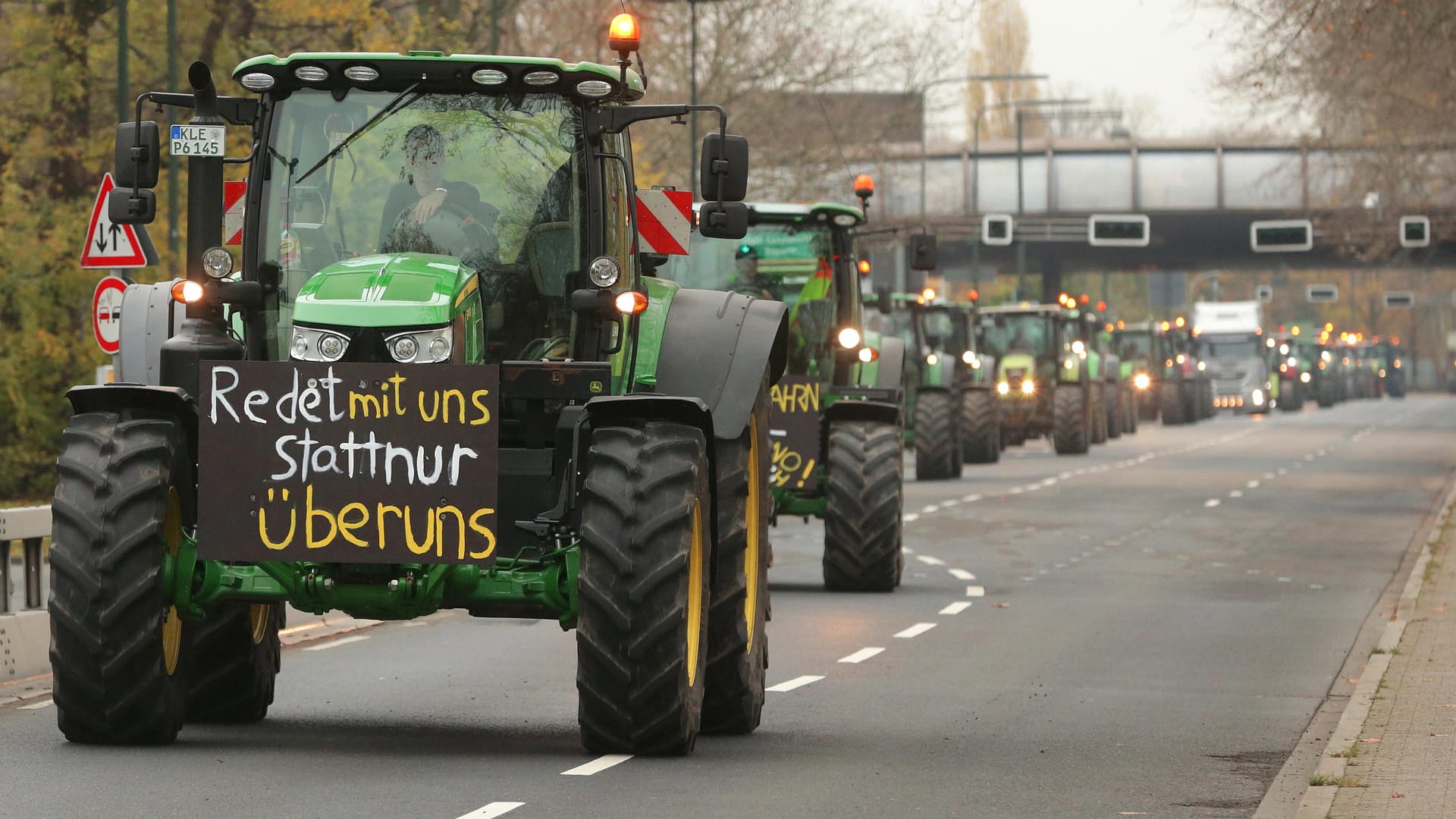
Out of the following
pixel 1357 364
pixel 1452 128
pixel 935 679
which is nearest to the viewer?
pixel 935 679

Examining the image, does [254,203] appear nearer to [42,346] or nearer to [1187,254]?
[42,346]

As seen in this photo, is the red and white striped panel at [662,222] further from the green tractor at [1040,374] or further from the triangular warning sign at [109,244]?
the green tractor at [1040,374]

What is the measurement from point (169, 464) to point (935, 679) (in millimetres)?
5273

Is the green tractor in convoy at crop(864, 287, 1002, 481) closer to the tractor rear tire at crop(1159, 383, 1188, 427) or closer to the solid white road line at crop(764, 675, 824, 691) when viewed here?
the solid white road line at crop(764, 675, 824, 691)

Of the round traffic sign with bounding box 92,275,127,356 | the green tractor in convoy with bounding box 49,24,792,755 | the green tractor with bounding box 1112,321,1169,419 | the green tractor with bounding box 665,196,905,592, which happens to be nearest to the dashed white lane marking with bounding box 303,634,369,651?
the green tractor with bounding box 665,196,905,592

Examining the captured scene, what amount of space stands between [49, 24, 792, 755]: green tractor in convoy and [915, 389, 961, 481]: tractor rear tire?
25405 millimetres

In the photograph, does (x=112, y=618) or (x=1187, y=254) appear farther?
(x=1187, y=254)

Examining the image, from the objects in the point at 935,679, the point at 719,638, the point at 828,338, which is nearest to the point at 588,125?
the point at 719,638

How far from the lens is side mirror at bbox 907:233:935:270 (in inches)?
901

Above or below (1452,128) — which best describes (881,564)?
below

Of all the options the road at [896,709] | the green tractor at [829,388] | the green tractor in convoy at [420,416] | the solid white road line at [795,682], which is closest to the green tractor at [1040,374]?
the road at [896,709]

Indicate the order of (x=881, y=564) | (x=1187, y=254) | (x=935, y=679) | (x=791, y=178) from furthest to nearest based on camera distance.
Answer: (x=1187, y=254)
(x=791, y=178)
(x=881, y=564)
(x=935, y=679)

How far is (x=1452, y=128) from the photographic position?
38.5m

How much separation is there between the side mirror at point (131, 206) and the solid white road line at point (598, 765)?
283 centimetres
